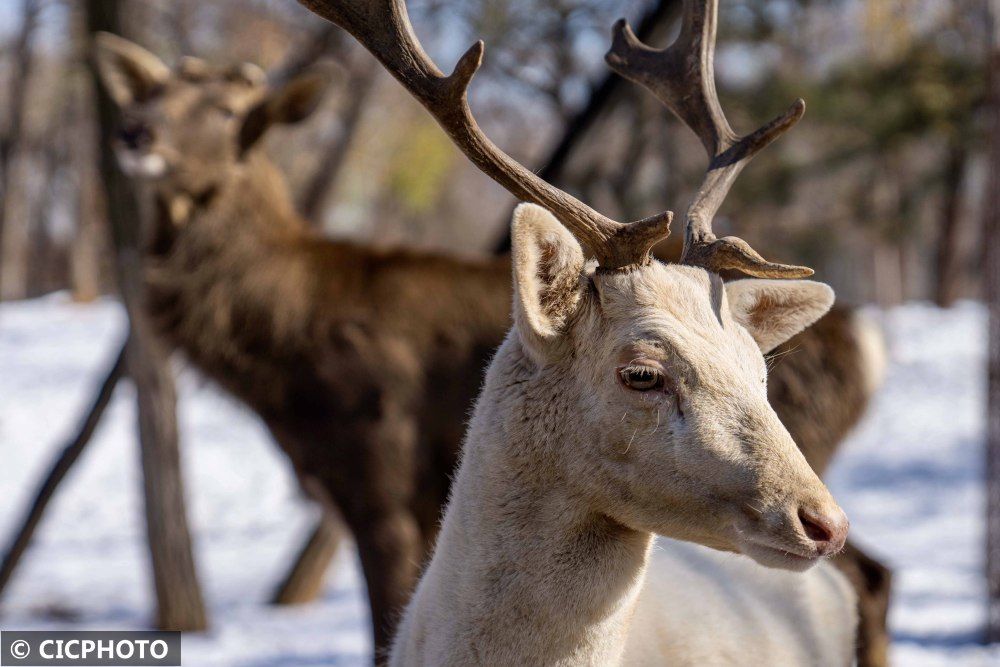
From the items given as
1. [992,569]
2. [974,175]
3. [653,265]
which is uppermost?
[653,265]

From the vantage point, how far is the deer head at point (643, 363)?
7.31 feet

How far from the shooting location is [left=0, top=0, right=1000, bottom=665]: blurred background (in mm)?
6984

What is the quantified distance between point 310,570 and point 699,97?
5.09 metres

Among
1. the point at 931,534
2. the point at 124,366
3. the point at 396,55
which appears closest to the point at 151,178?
the point at 124,366

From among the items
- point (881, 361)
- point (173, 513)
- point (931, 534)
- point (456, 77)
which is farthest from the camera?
point (931, 534)

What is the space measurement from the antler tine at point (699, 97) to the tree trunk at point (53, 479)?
4.73 m

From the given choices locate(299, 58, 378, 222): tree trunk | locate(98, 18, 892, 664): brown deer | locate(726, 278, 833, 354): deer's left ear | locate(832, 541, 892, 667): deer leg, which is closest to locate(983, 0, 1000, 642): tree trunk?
locate(98, 18, 892, 664): brown deer

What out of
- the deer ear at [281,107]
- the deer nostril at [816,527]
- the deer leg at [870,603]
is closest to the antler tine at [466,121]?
the deer nostril at [816,527]

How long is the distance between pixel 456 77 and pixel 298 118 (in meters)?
3.54

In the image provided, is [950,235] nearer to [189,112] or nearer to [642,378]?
[189,112]

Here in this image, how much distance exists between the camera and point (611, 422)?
2.40m

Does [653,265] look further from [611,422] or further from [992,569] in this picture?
[992,569]

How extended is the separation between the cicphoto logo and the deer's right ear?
3834mm

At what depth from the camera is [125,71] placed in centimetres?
584
